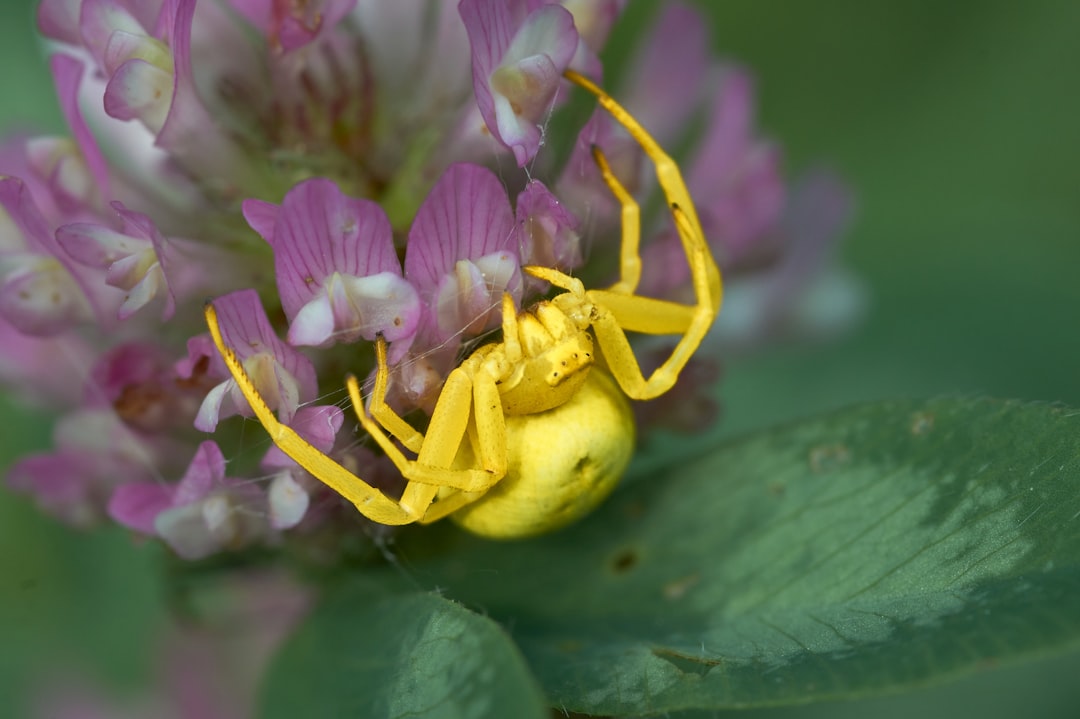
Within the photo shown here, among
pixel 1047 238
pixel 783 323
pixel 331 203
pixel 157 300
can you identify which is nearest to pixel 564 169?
pixel 331 203

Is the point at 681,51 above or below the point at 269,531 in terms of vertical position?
above

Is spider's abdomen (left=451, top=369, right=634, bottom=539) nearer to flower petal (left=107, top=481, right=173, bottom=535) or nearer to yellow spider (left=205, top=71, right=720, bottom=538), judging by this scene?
yellow spider (left=205, top=71, right=720, bottom=538)

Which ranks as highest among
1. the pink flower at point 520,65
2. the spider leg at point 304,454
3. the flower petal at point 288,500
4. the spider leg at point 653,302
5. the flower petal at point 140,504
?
the pink flower at point 520,65

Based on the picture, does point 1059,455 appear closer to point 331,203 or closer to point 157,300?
point 331,203

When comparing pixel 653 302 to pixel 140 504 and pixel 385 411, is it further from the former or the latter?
pixel 140 504

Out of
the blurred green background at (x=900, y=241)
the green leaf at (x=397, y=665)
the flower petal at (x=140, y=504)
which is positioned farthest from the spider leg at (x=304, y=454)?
the blurred green background at (x=900, y=241)

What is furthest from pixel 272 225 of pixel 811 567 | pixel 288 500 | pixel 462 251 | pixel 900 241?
pixel 900 241

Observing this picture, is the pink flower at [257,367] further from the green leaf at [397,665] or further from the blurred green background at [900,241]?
the blurred green background at [900,241]
